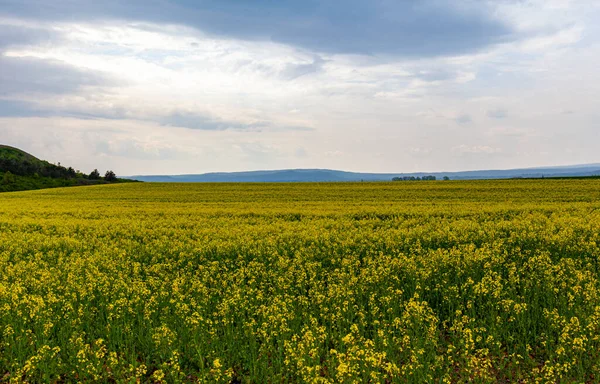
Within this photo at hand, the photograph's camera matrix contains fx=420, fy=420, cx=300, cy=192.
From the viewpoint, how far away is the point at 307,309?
31.5ft

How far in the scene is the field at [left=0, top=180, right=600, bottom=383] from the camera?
23.7 ft

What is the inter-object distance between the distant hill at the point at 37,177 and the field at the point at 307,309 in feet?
233

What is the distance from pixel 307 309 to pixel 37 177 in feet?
327

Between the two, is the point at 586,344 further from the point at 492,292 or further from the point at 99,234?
the point at 99,234

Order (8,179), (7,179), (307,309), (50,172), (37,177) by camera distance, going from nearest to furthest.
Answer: (307,309) < (7,179) < (8,179) < (37,177) < (50,172)

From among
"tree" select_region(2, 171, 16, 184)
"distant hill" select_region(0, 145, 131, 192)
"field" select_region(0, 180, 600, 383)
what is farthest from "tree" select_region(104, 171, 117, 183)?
"field" select_region(0, 180, 600, 383)

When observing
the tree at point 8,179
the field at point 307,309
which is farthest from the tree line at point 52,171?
the field at point 307,309

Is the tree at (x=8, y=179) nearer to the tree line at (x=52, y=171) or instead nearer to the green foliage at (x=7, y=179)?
the green foliage at (x=7, y=179)

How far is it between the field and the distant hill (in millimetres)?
70882

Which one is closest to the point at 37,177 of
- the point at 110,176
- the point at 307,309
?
the point at 110,176

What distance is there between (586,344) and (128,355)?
335 inches

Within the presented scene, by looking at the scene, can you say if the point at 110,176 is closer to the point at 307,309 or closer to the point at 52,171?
the point at 52,171

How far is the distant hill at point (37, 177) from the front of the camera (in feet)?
255

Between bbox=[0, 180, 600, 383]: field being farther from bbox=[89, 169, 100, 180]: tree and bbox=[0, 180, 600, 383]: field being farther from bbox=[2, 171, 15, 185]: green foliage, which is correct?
bbox=[89, 169, 100, 180]: tree
